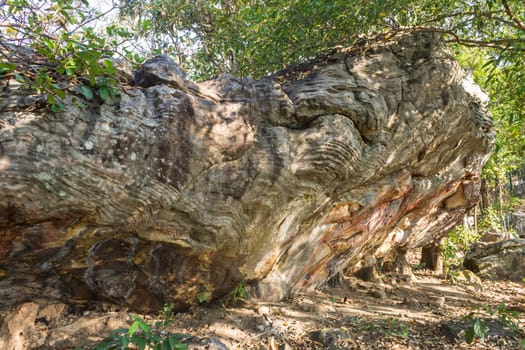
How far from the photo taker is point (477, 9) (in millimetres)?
5539

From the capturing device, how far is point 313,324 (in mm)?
4902

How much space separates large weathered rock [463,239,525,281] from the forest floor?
2.61m

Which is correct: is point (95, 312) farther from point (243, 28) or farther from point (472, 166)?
point (472, 166)

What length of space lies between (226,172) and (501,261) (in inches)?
322

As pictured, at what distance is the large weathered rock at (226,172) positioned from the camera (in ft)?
10.5

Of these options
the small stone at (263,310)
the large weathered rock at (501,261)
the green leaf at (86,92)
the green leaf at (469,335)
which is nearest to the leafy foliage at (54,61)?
the green leaf at (86,92)

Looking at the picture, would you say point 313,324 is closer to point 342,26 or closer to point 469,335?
point 469,335

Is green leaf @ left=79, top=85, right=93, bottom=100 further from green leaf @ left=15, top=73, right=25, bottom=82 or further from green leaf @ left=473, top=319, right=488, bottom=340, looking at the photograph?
green leaf @ left=473, top=319, right=488, bottom=340

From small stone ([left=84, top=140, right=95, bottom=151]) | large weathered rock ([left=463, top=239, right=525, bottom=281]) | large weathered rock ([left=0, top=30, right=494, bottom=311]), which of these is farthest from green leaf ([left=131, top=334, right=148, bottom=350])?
large weathered rock ([left=463, top=239, right=525, bottom=281])

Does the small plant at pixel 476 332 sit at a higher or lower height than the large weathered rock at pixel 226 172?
lower

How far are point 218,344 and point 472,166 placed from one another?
662 centimetres

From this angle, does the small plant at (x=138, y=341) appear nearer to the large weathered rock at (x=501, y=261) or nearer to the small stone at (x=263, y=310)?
the small stone at (x=263, y=310)

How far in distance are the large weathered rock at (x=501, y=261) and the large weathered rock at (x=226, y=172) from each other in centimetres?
342

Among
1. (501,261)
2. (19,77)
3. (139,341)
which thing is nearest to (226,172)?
(139,341)
